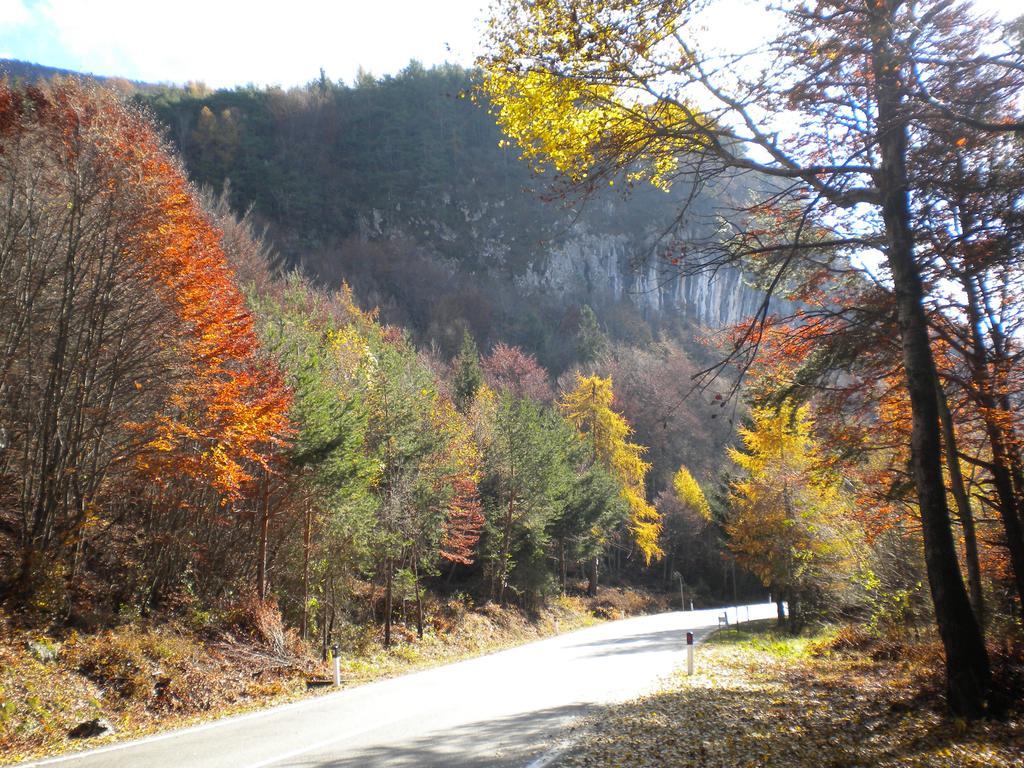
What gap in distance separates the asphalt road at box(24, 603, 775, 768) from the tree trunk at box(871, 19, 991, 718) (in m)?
4.46

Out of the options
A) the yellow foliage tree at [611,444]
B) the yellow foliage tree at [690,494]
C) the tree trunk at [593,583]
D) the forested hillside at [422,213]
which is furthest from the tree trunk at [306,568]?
the forested hillside at [422,213]

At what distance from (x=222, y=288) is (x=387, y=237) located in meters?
88.9

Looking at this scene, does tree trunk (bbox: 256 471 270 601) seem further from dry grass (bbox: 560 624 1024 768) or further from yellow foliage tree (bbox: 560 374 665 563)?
yellow foliage tree (bbox: 560 374 665 563)

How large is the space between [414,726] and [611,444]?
3617 cm

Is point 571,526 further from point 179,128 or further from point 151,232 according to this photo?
point 179,128

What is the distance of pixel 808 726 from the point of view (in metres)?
7.81

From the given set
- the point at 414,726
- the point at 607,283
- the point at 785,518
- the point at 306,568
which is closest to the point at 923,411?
the point at 414,726

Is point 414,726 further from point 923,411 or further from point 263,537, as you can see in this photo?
point 263,537

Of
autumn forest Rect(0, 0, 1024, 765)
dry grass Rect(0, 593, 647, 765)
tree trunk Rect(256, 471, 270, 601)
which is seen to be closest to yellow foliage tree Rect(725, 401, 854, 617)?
autumn forest Rect(0, 0, 1024, 765)

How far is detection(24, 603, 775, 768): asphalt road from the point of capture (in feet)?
22.2

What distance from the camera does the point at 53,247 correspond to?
1231 cm

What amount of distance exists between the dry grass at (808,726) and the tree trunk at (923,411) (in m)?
0.53

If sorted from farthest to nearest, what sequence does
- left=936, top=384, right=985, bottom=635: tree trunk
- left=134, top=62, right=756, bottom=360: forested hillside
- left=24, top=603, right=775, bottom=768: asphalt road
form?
left=134, top=62, right=756, bottom=360: forested hillside < left=936, top=384, right=985, bottom=635: tree trunk < left=24, top=603, right=775, bottom=768: asphalt road

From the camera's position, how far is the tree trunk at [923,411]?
681cm
